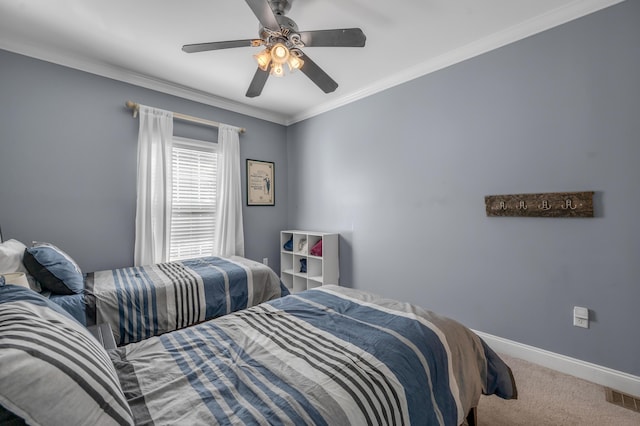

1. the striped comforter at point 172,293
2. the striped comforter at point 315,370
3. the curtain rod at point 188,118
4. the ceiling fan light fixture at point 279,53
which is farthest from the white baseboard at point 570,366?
A: the curtain rod at point 188,118

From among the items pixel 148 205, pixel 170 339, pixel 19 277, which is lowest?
pixel 170 339

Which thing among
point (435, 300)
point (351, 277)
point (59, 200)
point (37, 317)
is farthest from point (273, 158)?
point (37, 317)

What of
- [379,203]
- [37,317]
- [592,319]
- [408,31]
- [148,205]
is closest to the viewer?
[37,317]

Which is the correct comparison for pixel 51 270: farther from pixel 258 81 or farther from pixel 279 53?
pixel 279 53

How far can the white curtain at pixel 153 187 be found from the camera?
3.00 metres

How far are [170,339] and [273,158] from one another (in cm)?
334

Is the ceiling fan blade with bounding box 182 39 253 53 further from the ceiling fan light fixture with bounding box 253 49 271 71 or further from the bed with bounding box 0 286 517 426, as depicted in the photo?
the bed with bounding box 0 286 517 426

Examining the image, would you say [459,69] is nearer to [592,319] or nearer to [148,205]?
[592,319]

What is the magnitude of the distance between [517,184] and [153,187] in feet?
11.8

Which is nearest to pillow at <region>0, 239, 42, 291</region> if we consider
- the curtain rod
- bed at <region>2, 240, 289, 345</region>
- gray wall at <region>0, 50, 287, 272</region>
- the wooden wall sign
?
bed at <region>2, 240, 289, 345</region>

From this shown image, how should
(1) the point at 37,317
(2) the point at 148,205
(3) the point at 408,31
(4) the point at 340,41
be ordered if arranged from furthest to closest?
(2) the point at 148,205, (3) the point at 408,31, (4) the point at 340,41, (1) the point at 37,317

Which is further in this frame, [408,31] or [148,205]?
[148,205]

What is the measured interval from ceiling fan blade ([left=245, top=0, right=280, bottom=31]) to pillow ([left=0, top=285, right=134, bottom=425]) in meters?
1.68

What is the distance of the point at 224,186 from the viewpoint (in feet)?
12.0
